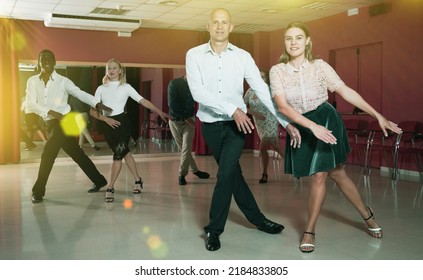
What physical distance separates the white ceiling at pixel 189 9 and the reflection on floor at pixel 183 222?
2993 mm

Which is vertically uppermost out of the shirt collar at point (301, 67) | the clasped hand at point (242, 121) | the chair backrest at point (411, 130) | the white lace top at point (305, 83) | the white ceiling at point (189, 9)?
the white ceiling at point (189, 9)

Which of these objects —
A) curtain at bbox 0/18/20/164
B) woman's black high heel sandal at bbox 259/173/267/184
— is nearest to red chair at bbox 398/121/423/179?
woman's black high heel sandal at bbox 259/173/267/184

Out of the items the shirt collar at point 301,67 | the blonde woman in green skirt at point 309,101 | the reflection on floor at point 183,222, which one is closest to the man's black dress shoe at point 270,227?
the reflection on floor at point 183,222

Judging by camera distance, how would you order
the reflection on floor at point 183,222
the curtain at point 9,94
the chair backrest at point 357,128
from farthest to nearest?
the curtain at point 9,94, the chair backrest at point 357,128, the reflection on floor at point 183,222

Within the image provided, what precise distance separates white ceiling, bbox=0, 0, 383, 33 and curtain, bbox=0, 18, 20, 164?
0.37 metres

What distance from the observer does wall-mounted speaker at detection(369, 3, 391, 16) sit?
7.82 m

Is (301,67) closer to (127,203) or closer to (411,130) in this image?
(127,203)

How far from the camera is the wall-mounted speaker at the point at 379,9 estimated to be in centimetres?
782

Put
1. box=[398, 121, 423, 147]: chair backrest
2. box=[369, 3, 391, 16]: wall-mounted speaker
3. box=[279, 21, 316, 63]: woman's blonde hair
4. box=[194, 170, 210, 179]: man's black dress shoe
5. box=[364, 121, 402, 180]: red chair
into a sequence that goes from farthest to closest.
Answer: box=[369, 3, 391, 16]: wall-mounted speaker → box=[364, 121, 402, 180]: red chair → box=[398, 121, 423, 147]: chair backrest → box=[194, 170, 210, 179]: man's black dress shoe → box=[279, 21, 316, 63]: woman's blonde hair

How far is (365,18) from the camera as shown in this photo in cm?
837

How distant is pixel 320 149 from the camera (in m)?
3.21

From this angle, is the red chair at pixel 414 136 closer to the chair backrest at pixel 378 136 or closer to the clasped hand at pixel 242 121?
the chair backrest at pixel 378 136

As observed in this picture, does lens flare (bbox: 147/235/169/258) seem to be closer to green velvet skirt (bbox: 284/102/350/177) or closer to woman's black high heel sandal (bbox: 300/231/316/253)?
woman's black high heel sandal (bbox: 300/231/316/253)

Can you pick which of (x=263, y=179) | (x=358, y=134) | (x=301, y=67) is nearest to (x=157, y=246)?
(x=301, y=67)
